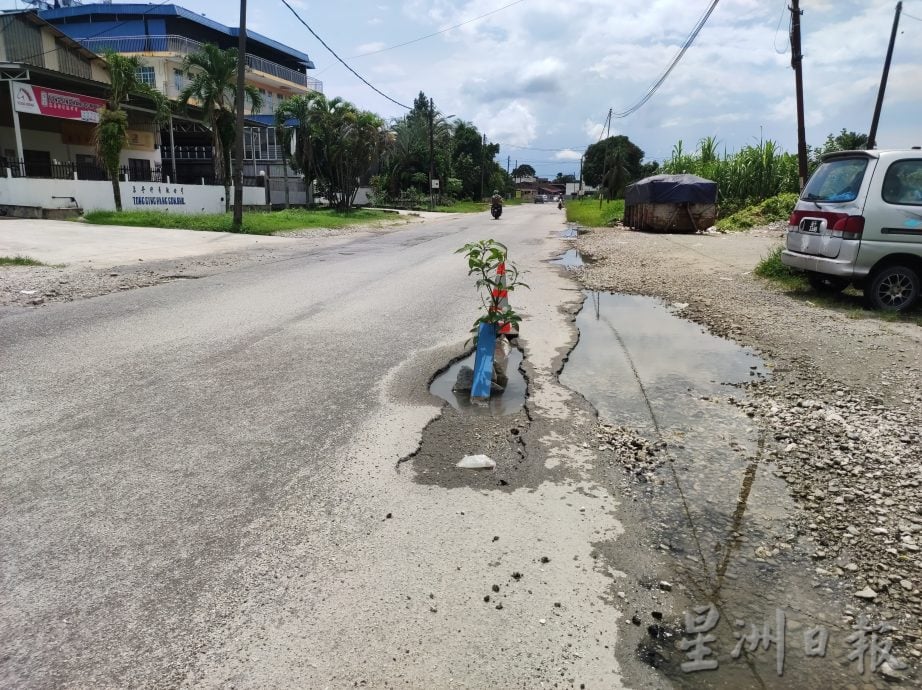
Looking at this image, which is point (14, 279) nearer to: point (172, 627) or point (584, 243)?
point (172, 627)

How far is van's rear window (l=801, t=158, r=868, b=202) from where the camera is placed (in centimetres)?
805

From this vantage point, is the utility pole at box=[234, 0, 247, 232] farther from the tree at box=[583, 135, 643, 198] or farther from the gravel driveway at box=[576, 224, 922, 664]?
the tree at box=[583, 135, 643, 198]

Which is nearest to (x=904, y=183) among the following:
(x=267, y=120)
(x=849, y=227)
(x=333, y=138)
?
(x=849, y=227)

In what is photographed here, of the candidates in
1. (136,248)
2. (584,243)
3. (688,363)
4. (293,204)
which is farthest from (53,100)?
(688,363)

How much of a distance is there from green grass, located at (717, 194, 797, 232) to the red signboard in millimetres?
26485

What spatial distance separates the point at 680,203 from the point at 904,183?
54.3 feet

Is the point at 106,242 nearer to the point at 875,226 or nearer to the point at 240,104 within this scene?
the point at 240,104

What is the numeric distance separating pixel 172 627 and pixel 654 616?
183 cm

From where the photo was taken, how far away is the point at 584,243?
65.7ft

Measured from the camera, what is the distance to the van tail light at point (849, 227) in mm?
7809

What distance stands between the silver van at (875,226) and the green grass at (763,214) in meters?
18.5

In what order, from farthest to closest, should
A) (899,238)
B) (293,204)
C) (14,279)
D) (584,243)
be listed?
→ 1. (293,204)
2. (584,243)
3. (14,279)
4. (899,238)

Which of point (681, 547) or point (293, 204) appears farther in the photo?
point (293, 204)

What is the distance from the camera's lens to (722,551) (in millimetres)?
2973
